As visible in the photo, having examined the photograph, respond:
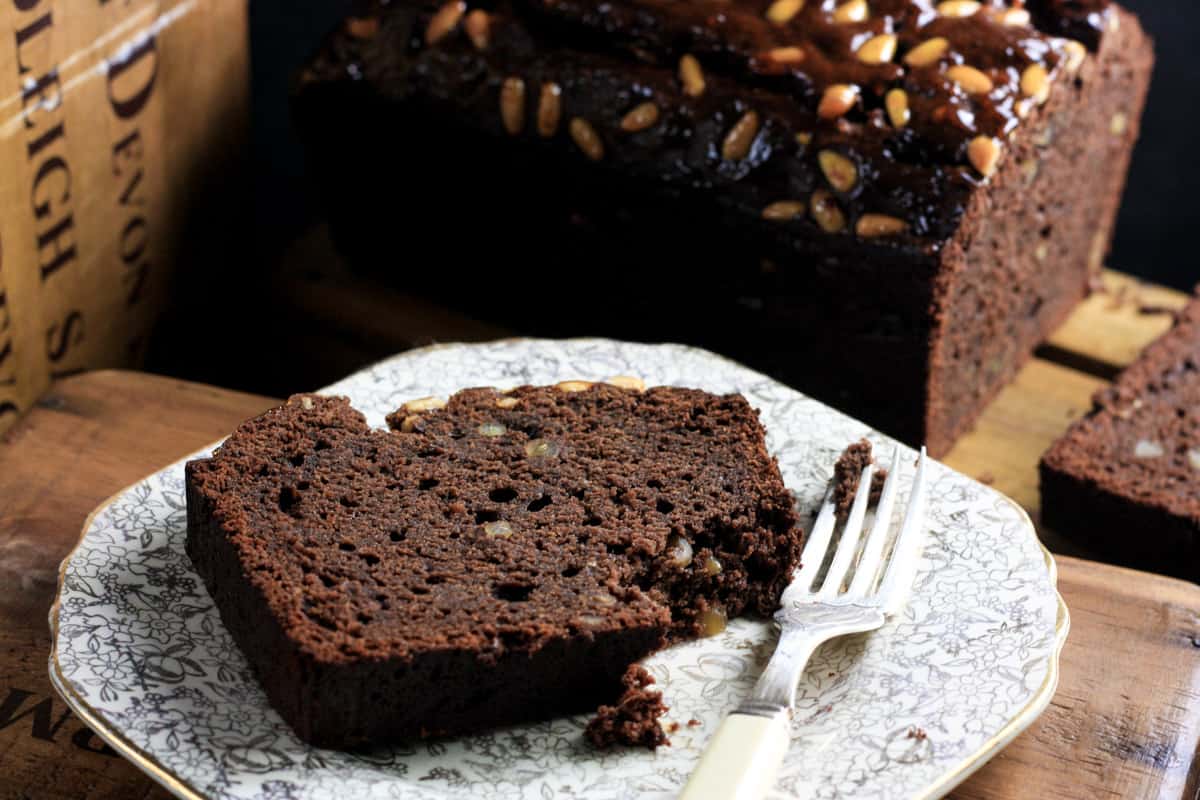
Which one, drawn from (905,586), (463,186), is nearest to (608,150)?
(463,186)

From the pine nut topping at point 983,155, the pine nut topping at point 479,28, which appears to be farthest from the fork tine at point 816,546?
the pine nut topping at point 479,28

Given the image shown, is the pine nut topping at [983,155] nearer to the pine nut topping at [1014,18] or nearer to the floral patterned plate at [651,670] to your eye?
the pine nut topping at [1014,18]

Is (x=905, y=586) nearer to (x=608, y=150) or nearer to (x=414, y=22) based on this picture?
(x=608, y=150)

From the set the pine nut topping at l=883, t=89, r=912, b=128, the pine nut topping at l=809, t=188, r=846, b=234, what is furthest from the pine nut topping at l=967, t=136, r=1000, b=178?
the pine nut topping at l=809, t=188, r=846, b=234

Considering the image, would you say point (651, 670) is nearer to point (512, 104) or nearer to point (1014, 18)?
point (512, 104)

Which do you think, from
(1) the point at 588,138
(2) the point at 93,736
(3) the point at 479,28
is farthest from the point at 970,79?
(2) the point at 93,736

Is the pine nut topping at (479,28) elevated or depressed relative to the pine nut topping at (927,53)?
depressed
